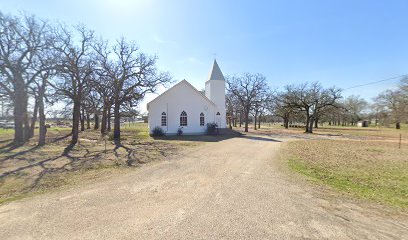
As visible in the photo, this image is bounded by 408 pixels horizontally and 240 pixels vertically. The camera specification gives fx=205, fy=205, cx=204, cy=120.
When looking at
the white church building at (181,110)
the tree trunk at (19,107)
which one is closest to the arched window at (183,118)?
the white church building at (181,110)

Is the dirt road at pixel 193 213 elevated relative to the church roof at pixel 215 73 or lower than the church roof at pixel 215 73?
lower

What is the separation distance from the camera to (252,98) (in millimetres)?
38594

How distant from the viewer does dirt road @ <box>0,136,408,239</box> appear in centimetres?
403

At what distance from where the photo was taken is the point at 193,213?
4.88 m

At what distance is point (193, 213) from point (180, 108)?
24060 millimetres

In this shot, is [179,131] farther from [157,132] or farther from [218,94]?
[218,94]

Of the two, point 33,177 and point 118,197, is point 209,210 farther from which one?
point 33,177

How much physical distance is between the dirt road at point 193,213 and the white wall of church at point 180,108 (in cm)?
2014

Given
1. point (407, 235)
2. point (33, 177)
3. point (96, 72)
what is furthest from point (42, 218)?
point (96, 72)

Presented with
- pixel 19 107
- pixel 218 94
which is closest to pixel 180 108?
pixel 218 94

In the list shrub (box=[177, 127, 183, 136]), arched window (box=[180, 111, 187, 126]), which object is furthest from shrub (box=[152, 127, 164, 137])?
arched window (box=[180, 111, 187, 126])

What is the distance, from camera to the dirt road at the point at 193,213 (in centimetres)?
403

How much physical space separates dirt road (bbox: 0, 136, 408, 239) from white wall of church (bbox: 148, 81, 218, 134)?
20145mm

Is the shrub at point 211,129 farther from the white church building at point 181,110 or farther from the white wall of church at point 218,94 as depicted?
the white wall of church at point 218,94
